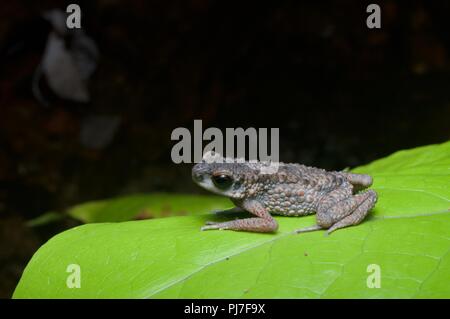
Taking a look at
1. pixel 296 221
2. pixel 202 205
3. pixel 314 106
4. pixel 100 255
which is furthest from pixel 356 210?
pixel 314 106

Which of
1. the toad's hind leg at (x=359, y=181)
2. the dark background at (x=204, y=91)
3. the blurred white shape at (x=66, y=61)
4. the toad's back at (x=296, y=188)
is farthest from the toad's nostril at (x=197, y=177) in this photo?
the blurred white shape at (x=66, y=61)

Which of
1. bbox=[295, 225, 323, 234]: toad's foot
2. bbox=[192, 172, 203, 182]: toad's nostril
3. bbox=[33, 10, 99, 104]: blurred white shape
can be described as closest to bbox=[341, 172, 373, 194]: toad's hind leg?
bbox=[295, 225, 323, 234]: toad's foot

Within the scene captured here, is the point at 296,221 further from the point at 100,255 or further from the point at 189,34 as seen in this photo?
the point at 189,34

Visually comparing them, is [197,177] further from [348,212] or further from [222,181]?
[348,212]

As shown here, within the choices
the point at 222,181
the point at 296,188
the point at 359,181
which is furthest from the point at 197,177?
the point at 359,181

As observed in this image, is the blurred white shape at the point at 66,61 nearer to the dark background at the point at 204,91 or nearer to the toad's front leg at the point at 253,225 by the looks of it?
the dark background at the point at 204,91

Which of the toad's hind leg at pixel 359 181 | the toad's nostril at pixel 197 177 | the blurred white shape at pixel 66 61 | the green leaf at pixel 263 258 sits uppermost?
the blurred white shape at pixel 66 61

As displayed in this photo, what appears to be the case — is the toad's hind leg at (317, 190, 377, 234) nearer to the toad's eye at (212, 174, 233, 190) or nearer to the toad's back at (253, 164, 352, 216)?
the toad's back at (253, 164, 352, 216)
